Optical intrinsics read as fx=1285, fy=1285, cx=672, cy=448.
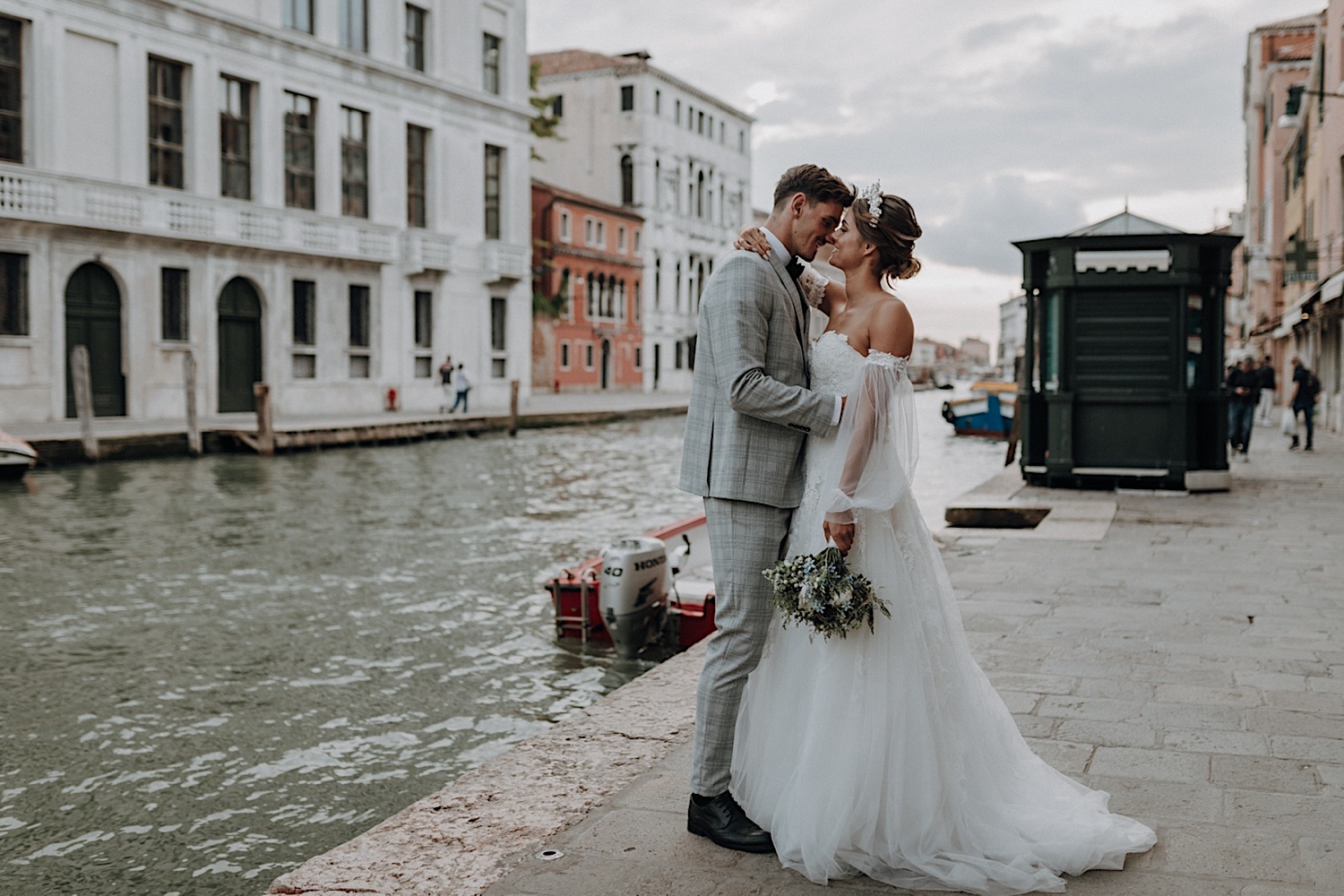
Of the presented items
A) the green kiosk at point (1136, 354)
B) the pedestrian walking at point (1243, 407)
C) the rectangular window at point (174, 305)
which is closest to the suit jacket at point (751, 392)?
the green kiosk at point (1136, 354)

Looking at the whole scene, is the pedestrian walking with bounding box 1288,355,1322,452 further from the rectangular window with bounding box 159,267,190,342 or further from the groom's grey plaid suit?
the rectangular window with bounding box 159,267,190,342

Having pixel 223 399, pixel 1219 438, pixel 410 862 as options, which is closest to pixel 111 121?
pixel 223 399

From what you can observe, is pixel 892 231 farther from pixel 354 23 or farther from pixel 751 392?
pixel 354 23

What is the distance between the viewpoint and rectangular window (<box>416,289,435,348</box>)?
119ft

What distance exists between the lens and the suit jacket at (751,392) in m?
3.36

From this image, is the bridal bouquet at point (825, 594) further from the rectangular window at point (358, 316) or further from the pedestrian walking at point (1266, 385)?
the rectangular window at point (358, 316)

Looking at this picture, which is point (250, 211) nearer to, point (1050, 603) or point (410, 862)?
point (1050, 603)

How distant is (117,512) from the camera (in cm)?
1475

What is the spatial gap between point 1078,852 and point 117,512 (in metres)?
13.7

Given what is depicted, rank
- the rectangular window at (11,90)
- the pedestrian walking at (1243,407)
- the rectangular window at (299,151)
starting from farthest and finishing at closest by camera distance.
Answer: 1. the rectangular window at (299,151)
2. the rectangular window at (11,90)
3. the pedestrian walking at (1243,407)

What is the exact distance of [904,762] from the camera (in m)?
3.25

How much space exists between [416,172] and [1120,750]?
3465 cm

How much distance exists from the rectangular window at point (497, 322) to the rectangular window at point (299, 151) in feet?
25.9

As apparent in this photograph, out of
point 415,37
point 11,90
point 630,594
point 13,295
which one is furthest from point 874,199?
point 415,37
